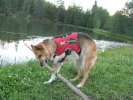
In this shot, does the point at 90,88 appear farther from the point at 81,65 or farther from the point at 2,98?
the point at 2,98

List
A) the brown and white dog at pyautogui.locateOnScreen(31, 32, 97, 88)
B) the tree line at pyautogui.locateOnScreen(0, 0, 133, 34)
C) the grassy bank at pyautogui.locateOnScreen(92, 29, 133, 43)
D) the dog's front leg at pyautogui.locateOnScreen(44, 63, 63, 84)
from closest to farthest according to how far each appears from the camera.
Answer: the brown and white dog at pyautogui.locateOnScreen(31, 32, 97, 88) < the dog's front leg at pyautogui.locateOnScreen(44, 63, 63, 84) < the grassy bank at pyautogui.locateOnScreen(92, 29, 133, 43) < the tree line at pyautogui.locateOnScreen(0, 0, 133, 34)

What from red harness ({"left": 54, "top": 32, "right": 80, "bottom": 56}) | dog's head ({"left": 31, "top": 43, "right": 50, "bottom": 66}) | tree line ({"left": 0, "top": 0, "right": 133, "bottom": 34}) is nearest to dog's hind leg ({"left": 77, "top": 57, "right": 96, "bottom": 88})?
red harness ({"left": 54, "top": 32, "right": 80, "bottom": 56})

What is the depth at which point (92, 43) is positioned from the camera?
359 inches

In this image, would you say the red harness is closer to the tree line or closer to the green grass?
the green grass

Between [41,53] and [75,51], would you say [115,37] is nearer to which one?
[75,51]

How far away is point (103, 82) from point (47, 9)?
331 ft

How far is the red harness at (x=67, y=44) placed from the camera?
8.67 m

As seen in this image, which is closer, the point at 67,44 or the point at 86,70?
the point at 67,44

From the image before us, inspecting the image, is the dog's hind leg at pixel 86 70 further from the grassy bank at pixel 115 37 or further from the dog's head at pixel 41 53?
the grassy bank at pixel 115 37

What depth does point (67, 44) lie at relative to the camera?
8.80 m

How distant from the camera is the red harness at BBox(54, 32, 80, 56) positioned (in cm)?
867

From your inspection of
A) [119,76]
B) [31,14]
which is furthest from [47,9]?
[119,76]

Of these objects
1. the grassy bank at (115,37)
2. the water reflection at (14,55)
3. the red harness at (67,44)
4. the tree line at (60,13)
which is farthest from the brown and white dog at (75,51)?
the tree line at (60,13)

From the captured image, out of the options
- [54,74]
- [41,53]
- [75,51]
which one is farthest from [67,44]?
[41,53]
